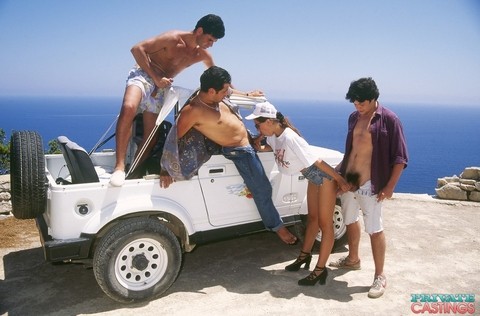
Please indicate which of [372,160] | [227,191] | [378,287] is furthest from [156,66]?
[378,287]

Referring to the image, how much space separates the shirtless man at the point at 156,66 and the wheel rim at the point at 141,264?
2.98 feet

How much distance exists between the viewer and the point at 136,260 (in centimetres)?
351

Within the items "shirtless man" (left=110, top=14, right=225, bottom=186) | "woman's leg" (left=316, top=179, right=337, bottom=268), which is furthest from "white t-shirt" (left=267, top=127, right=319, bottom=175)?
"shirtless man" (left=110, top=14, right=225, bottom=186)

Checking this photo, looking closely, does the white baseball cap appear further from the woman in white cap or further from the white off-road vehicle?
the white off-road vehicle

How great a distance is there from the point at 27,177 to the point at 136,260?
1252 mm

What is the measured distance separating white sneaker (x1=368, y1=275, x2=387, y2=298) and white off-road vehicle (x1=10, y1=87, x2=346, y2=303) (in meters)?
1.41

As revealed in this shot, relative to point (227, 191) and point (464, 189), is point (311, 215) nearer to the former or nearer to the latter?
point (227, 191)

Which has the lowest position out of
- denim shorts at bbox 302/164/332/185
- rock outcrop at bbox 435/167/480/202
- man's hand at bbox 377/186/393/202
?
rock outcrop at bbox 435/167/480/202

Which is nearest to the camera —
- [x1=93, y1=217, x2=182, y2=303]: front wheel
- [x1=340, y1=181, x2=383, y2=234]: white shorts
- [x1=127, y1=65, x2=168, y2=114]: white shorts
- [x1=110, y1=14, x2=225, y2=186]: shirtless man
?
[x1=93, y1=217, x2=182, y2=303]: front wheel

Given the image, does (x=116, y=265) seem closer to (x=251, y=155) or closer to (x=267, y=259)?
(x=251, y=155)

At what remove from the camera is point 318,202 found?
3.96 m

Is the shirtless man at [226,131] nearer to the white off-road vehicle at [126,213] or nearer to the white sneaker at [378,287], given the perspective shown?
the white off-road vehicle at [126,213]

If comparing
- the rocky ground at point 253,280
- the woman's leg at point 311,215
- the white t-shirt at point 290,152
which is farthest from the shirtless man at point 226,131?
the rocky ground at point 253,280

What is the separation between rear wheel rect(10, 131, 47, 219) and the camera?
3.26 metres
